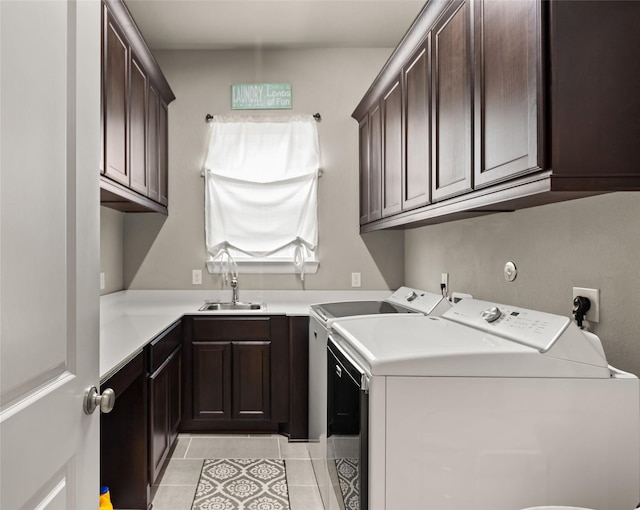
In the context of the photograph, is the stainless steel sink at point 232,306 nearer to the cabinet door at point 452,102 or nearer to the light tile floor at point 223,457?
the light tile floor at point 223,457

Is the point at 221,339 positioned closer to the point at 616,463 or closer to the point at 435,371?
the point at 435,371

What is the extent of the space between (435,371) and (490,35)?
108cm

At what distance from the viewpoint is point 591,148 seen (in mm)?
1198

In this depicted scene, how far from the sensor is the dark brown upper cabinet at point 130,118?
2.09 meters

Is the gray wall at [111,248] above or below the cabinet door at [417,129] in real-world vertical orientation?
below

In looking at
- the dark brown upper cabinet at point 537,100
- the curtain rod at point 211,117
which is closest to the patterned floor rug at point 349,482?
the dark brown upper cabinet at point 537,100

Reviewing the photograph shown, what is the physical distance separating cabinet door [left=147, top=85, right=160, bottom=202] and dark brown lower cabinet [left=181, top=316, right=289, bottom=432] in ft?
2.88

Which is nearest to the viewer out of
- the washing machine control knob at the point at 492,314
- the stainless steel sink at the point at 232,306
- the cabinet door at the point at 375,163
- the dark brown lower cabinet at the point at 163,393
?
the washing machine control knob at the point at 492,314

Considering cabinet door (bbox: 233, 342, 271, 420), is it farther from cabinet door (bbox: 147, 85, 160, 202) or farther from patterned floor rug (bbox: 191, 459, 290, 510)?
cabinet door (bbox: 147, 85, 160, 202)

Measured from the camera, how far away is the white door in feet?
2.23

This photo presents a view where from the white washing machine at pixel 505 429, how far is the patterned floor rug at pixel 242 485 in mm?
1140

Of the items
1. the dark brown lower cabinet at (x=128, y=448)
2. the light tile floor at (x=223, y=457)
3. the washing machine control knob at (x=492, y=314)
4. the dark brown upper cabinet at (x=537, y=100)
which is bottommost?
the light tile floor at (x=223, y=457)

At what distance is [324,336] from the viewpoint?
2.33m

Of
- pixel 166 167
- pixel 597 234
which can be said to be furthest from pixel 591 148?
pixel 166 167
